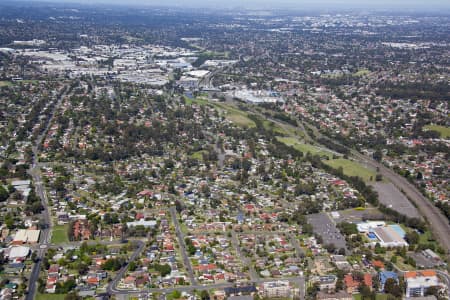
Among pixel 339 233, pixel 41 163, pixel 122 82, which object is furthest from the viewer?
pixel 122 82

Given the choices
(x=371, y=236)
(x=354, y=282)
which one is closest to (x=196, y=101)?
(x=371, y=236)

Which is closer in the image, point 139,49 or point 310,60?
point 310,60

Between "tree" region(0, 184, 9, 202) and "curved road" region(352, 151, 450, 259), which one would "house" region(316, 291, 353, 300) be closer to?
"curved road" region(352, 151, 450, 259)

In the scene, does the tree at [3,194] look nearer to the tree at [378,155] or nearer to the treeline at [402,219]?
the treeline at [402,219]

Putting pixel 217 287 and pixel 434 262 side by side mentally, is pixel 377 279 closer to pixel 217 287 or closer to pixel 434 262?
pixel 434 262

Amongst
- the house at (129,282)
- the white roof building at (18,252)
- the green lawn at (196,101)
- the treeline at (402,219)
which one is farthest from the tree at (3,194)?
the green lawn at (196,101)

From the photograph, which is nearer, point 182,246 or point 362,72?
point 182,246

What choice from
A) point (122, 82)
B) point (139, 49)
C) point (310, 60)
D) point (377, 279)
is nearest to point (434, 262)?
point (377, 279)

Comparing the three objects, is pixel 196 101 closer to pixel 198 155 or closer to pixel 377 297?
pixel 198 155
